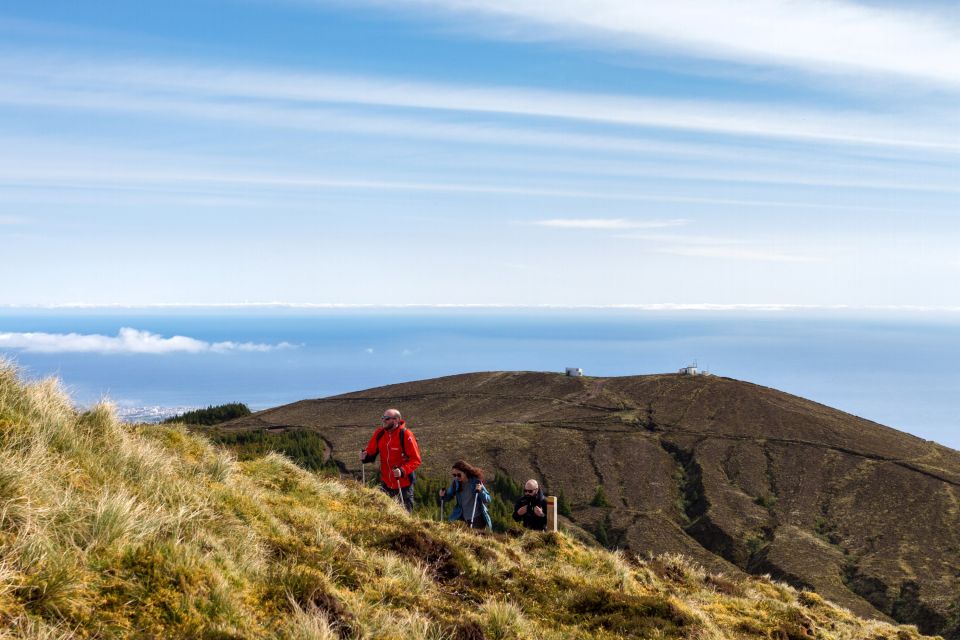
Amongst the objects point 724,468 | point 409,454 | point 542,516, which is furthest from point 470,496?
point 724,468

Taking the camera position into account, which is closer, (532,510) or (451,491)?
(451,491)

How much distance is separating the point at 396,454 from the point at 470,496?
1894 millimetres

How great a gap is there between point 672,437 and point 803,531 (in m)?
13.2

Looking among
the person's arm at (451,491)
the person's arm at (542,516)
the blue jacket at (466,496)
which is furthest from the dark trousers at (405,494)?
the person's arm at (542,516)

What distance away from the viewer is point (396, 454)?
51.0ft

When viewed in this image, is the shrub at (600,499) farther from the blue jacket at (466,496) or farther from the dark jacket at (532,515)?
the blue jacket at (466,496)

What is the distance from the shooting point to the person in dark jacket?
1659cm

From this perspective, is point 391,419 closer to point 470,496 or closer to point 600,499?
point 470,496

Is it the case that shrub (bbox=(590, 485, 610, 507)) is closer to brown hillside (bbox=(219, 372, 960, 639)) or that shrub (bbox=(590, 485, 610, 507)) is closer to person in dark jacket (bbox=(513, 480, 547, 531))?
brown hillside (bbox=(219, 372, 960, 639))

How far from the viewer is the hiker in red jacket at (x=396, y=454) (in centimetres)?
1532

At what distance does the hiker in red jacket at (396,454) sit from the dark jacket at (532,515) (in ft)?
9.41

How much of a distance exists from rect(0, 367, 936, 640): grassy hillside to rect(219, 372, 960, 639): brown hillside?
19.5 metres

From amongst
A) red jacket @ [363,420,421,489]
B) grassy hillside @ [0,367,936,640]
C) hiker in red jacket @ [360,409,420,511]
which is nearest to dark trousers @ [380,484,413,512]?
hiker in red jacket @ [360,409,420,511]

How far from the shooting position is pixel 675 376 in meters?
62.9
